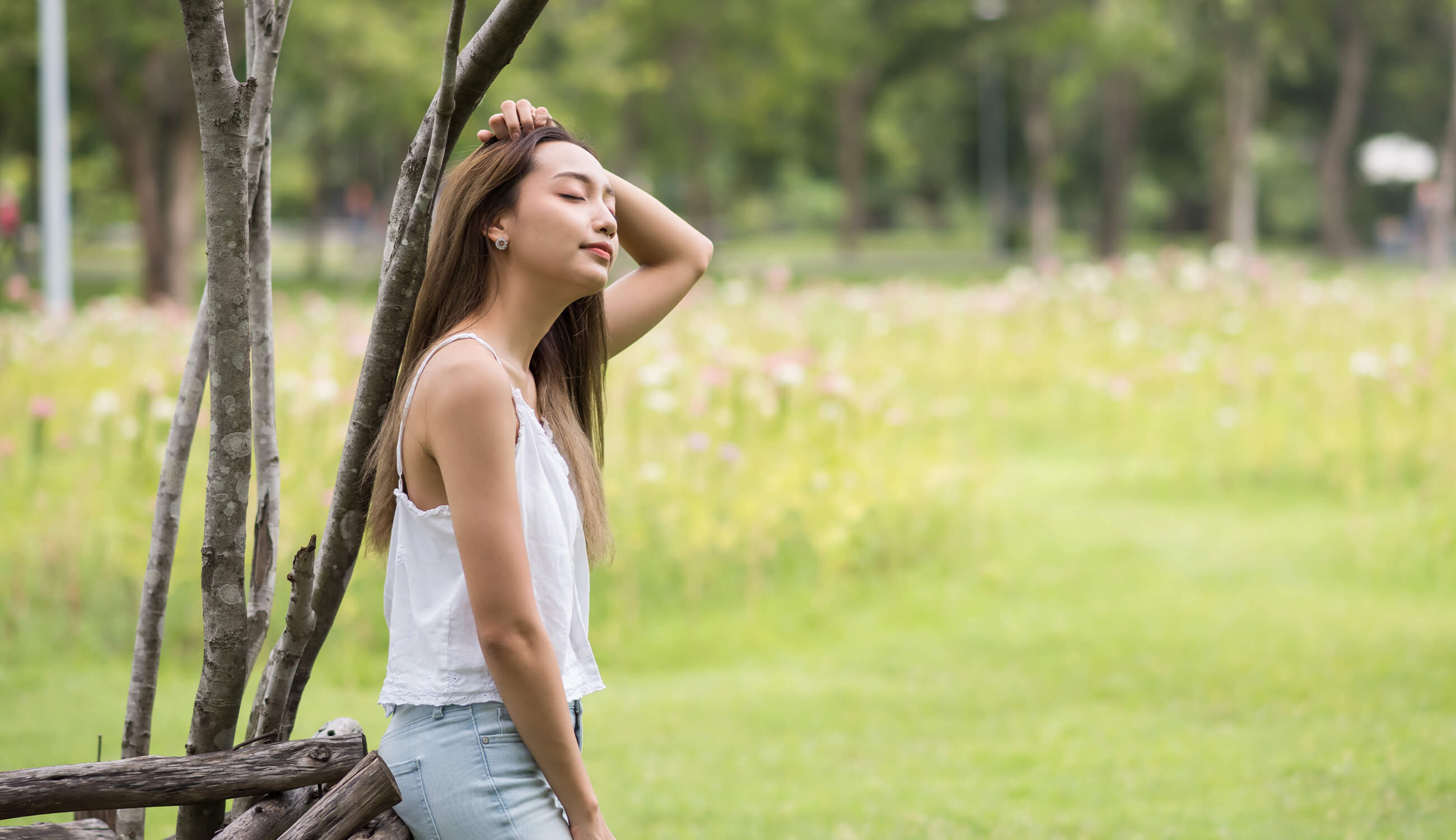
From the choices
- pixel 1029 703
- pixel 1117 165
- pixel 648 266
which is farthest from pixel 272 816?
pixel 1117 165

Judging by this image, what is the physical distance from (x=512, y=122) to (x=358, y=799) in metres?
0.98

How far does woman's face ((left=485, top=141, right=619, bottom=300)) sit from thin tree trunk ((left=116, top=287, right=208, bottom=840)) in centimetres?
75

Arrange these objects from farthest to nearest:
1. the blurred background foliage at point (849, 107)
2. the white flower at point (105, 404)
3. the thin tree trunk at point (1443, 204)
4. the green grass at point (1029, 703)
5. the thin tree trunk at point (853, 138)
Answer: the thin tree trunk at point (853, 138)
the thin tree trunk at point (1443, 204)
the blurred background foliage at point (849, 107)
the white flower at point (105, 404)
the green grass at point (1029, 703)

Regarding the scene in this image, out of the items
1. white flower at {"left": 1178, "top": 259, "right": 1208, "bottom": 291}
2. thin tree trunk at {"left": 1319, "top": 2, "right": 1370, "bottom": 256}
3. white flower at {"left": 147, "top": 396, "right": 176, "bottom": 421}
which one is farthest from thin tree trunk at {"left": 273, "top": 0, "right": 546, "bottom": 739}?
thin tree trunk at {"left": 1319, "top": 2, "right": 1370, "bottom": 256}

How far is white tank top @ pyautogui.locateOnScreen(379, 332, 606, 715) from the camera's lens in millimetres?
1835

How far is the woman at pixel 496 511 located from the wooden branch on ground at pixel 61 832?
455mm

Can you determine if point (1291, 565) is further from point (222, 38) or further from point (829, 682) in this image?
point (222, 38)

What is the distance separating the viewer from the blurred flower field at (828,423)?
586cm

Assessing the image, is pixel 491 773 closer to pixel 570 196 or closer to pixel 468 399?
pixel 468 399

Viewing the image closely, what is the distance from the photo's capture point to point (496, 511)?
1.73 meters

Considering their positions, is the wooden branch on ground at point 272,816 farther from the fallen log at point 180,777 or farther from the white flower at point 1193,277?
the white flower at point 1193,277

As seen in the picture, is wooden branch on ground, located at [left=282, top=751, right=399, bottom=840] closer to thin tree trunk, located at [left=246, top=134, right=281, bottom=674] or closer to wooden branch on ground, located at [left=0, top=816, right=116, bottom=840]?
wooden branch on ground, located at [left=0, top=816, right=116, bottom=840]

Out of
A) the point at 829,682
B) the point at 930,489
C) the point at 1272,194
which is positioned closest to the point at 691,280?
the point at 829,682

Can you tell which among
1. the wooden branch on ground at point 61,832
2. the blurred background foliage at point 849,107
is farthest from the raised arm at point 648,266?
the blurred background foliage at point 849,107
